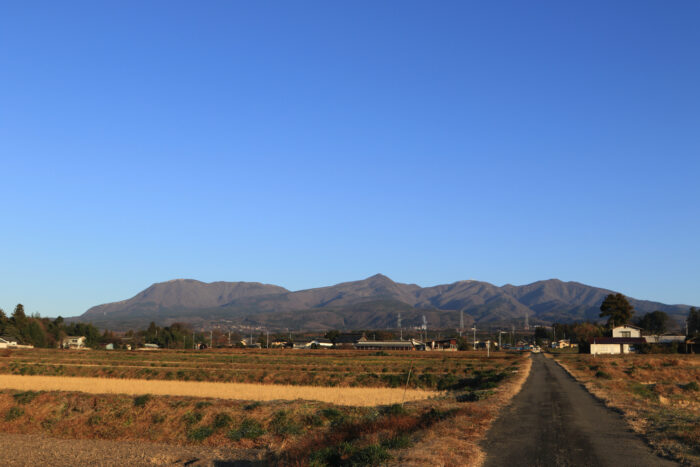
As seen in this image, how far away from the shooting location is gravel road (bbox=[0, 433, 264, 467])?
2469 cm

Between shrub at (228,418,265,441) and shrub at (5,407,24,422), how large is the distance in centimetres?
1528

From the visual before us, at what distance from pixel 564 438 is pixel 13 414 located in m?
31.2

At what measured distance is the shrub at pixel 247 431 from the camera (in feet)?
93.5

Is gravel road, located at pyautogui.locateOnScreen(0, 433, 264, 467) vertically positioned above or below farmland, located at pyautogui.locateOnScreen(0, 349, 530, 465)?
below

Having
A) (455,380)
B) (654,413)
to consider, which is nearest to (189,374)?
(455,380)

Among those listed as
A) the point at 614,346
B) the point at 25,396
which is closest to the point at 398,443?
the point at 25,396

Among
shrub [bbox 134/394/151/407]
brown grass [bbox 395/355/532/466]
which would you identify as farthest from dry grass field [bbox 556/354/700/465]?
shrub [bbox 134/394/151/407]

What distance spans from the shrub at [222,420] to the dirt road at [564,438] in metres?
13.1

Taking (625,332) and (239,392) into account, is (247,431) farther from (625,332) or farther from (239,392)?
(625,332)

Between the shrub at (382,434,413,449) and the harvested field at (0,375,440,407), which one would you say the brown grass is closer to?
the shrub at (382,434,413,449)

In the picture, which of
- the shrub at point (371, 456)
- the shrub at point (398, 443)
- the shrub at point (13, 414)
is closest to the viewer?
the shrub at point (371, 456)

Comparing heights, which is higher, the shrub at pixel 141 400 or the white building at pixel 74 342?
the shrub at pixel 141 400

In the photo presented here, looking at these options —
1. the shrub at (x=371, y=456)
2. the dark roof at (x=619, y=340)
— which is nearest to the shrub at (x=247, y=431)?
the shrub at (x=371, y=456)

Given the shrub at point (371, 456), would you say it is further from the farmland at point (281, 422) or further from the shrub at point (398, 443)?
the shrub at point (398, 443)
